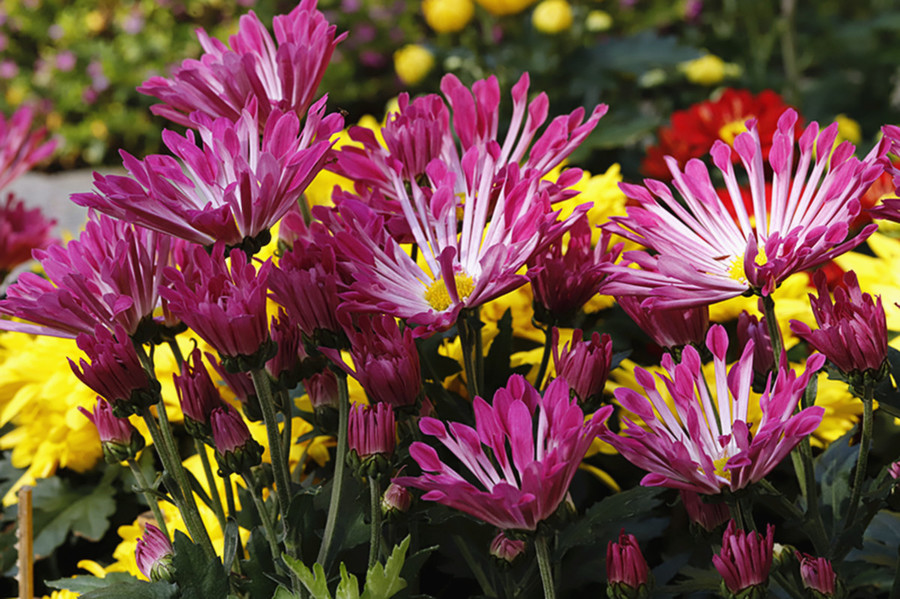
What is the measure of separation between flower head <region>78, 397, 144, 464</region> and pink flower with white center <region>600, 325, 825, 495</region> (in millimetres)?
318

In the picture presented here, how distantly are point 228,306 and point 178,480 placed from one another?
0.16 m

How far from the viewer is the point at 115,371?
486 millimetres

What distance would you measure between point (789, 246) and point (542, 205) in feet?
0.45

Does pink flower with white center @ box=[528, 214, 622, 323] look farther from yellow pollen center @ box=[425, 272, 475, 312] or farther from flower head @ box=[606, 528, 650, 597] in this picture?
flower head @ box=[606, 528, 650, 597]

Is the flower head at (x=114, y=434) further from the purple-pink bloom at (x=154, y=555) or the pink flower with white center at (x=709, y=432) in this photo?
the pink flower with white center at (x=709, y=432)

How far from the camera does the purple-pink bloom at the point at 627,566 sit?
1.52 ft

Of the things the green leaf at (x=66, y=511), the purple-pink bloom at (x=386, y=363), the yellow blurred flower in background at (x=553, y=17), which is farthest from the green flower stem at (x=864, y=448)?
the yellow blurred flower in background at (x=553, y=17)

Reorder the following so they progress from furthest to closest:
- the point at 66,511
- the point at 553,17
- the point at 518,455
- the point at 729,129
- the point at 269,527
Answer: the point at 553,17 < the point at 729,129 < the point at 66,511 < the point at 269,527 < the point at 518,455

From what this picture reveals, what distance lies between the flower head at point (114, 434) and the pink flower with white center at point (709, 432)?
32 cm

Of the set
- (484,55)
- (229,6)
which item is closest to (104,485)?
(484,55)

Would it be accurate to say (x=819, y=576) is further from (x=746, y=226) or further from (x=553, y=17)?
(x=553, y=17)

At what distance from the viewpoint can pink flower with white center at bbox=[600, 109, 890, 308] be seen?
0.46 metres

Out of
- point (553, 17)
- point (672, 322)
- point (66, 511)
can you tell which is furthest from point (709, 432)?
point (553, 17)

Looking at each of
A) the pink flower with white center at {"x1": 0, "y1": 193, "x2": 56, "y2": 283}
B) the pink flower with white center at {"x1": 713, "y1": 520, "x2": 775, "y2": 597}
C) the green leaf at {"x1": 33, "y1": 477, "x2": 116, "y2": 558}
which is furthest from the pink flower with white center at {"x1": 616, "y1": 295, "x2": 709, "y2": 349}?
the pink flower with white center at {"x1": 0, "y1": 193, "x2": 56, "y2": 283}
